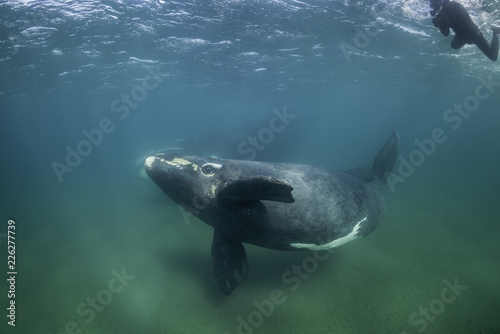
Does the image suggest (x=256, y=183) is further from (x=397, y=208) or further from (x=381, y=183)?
(x=397, y=208)

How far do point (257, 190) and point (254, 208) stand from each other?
3.47 feet

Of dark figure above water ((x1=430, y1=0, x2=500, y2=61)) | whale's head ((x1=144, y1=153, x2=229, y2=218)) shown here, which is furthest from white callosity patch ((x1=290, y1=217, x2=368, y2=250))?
dark figure above water ((x1=430, y1=0, x2=500, y2=61))

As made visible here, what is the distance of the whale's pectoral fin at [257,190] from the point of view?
3.93 m

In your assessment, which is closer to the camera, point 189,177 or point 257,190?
point 257,190

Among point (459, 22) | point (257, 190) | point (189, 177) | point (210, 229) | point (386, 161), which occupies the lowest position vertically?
point (210, 229)

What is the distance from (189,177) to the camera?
17.7 ft

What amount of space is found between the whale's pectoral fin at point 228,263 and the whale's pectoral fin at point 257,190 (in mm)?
1552

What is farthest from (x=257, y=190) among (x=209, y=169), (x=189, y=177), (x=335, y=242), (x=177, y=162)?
(x=335, y=242)

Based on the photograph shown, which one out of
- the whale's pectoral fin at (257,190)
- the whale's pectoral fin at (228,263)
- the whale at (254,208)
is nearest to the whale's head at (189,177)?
the whale at (254,208)

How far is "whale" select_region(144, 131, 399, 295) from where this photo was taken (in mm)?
5230

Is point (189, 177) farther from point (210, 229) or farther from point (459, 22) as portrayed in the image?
point (459, 22)

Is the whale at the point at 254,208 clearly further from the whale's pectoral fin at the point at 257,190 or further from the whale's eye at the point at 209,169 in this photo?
the whale's pectoral fin at the point at 257,190

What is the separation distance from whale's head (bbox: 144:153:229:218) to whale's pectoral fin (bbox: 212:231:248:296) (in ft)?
2.89

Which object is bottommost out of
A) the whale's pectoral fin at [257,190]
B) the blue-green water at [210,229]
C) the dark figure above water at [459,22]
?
the blue-green water at [210,229]
